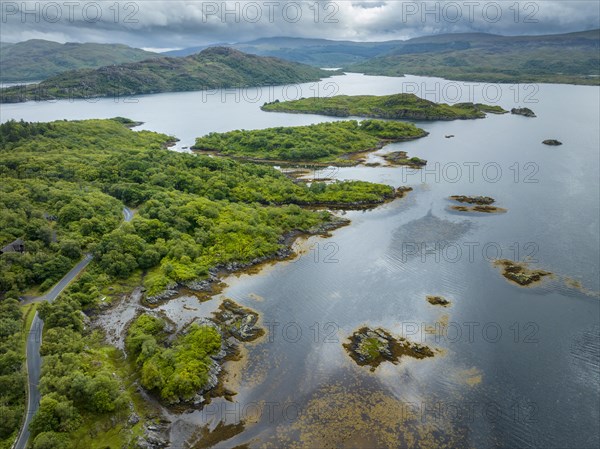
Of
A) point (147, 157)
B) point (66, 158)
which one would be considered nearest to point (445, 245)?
point (147, 157)

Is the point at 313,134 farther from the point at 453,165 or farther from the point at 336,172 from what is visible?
the point at 453,165

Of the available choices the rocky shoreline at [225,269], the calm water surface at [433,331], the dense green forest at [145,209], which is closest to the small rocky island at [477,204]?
the calm water surface at [433,331]

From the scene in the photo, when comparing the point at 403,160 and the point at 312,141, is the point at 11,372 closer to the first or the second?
the point at 403,160

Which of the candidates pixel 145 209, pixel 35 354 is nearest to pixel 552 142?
pixel 145 209

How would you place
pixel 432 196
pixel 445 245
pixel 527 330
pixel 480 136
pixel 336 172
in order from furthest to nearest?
pixel 480 136 < pixel 336 172 < pixel 432 196 < pixel 445 245 < pixel 527 330

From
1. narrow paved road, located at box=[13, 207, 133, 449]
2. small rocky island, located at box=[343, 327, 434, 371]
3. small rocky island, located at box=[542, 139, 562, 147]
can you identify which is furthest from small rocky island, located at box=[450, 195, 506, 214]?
narrow paved road, located at box=[13, 207, 133, 449]

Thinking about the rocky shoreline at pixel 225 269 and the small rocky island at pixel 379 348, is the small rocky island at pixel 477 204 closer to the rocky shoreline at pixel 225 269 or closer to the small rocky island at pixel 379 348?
the rocky shoreline at pixel 225 269

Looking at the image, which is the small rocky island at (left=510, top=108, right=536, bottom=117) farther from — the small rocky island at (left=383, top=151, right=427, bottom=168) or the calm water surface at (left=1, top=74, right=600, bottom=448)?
the calm water surface at (left=1, top=74, right=600, bottom=448)
